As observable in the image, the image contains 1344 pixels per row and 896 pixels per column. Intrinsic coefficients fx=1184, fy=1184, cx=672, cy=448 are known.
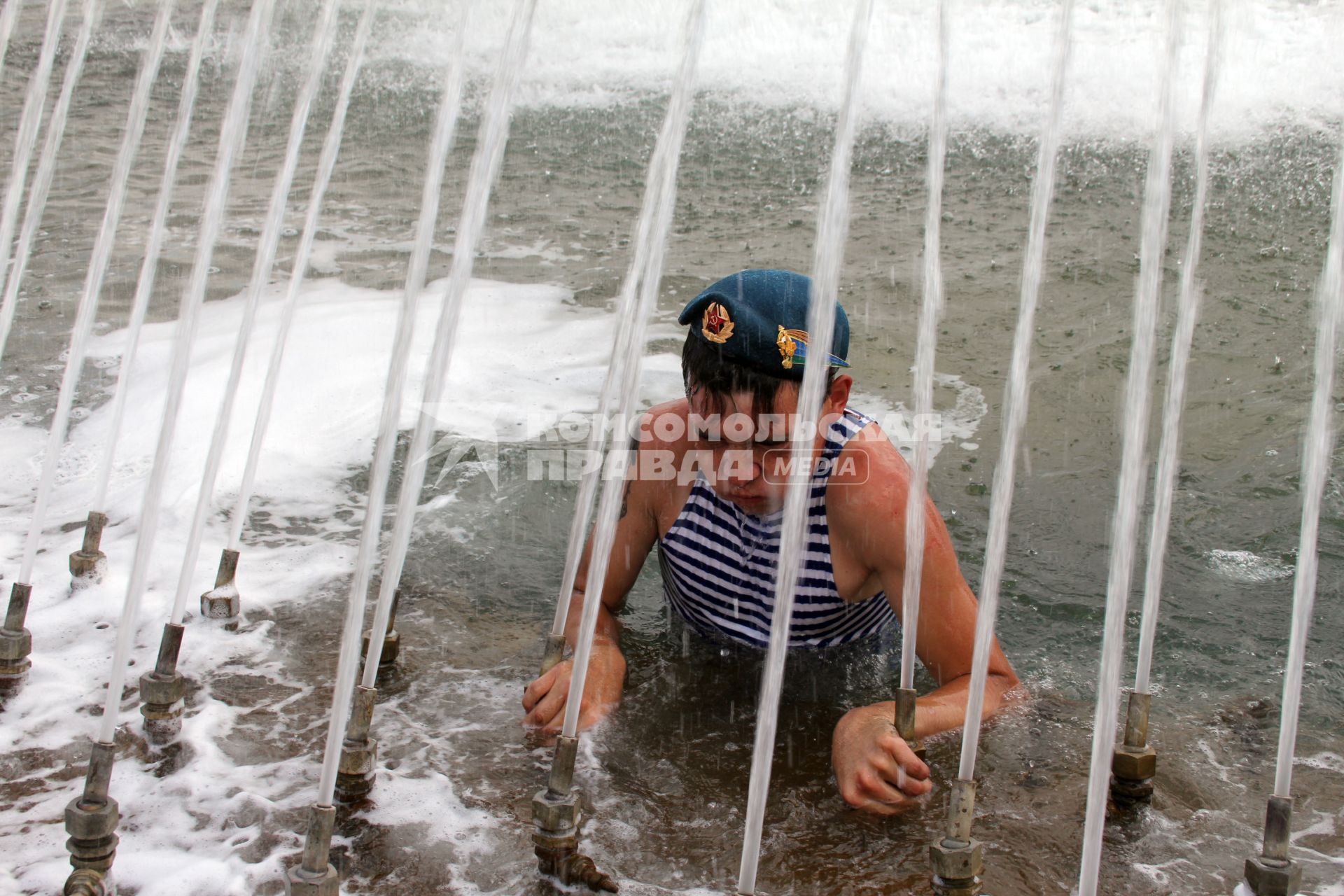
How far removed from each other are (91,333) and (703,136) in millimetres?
5564

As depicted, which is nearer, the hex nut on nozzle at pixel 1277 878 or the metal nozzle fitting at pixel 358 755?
the hex nut on nozzle at pixel 1277 878

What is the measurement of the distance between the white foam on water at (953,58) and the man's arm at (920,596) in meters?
7.77

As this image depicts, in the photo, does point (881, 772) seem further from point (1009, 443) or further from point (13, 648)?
point (13, 648)

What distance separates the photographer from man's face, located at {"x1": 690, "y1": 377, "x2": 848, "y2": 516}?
2.79 m

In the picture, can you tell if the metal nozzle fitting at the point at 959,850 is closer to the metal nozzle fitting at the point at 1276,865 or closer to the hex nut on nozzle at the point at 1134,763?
the metal nozzle fitting at the point at 1276,865

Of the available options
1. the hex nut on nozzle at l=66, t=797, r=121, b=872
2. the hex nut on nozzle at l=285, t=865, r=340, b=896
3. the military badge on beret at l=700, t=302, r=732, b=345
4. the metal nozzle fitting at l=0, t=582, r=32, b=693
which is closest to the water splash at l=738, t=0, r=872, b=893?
the military badge on beret at l=700, t=302, r=732, b=345

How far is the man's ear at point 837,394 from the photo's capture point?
9.87ft

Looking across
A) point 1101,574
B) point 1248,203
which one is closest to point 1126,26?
point 1248,203

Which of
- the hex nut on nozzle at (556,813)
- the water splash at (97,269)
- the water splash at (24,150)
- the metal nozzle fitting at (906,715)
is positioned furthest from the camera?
the water splash at (24,150)

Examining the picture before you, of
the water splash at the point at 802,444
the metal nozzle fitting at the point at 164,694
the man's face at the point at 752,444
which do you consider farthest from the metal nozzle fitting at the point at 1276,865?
the metal nozzle fitting at the point at 164,694

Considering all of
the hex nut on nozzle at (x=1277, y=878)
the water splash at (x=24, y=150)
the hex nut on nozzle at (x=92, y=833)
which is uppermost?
the water splash at (x=24, y=150)

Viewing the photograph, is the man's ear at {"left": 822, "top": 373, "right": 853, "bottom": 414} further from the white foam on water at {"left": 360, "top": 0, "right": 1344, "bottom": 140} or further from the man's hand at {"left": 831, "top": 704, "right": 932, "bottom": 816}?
the white foam on water at {"left": 360, "top": 0, "right": 1344, "bottom": 140}

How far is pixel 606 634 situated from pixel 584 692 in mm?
346

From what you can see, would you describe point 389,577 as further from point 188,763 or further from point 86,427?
point 86,427
